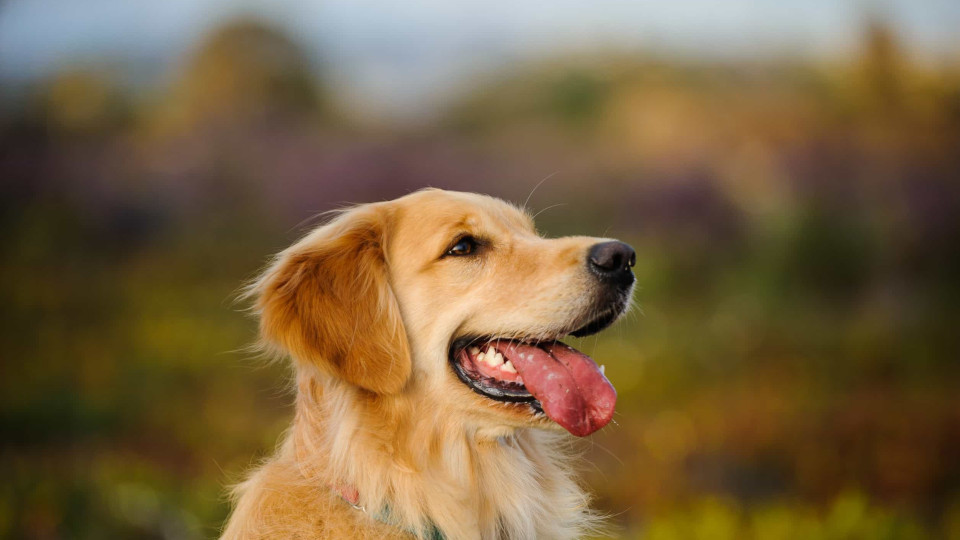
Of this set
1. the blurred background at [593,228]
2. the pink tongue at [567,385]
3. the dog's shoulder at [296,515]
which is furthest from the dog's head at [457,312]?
the blurred background at [593,228]

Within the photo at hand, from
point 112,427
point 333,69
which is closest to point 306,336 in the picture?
point 112,427

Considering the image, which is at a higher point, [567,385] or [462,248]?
[462,248]

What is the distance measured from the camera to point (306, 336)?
2604mm

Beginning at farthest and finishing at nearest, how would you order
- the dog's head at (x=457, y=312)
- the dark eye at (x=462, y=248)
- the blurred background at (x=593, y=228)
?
the blurred background at (x=593, y=228) → the dark eye at (x=462, y=248) → the dog's head at (x=457, y=312)

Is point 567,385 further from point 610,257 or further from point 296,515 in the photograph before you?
point 296,515

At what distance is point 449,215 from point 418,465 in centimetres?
87

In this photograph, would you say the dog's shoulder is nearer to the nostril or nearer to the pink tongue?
the pink tongue

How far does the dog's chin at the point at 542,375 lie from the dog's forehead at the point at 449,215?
40cm

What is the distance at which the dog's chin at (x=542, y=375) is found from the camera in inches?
102

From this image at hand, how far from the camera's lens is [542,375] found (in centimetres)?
267

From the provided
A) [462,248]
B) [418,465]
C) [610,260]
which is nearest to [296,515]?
[418,465]

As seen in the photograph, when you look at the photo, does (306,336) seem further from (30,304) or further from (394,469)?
(30,304)

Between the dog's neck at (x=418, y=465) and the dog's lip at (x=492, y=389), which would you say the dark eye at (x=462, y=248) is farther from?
the dog's neck at (x=418, y=465)

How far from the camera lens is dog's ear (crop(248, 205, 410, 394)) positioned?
261 cm
